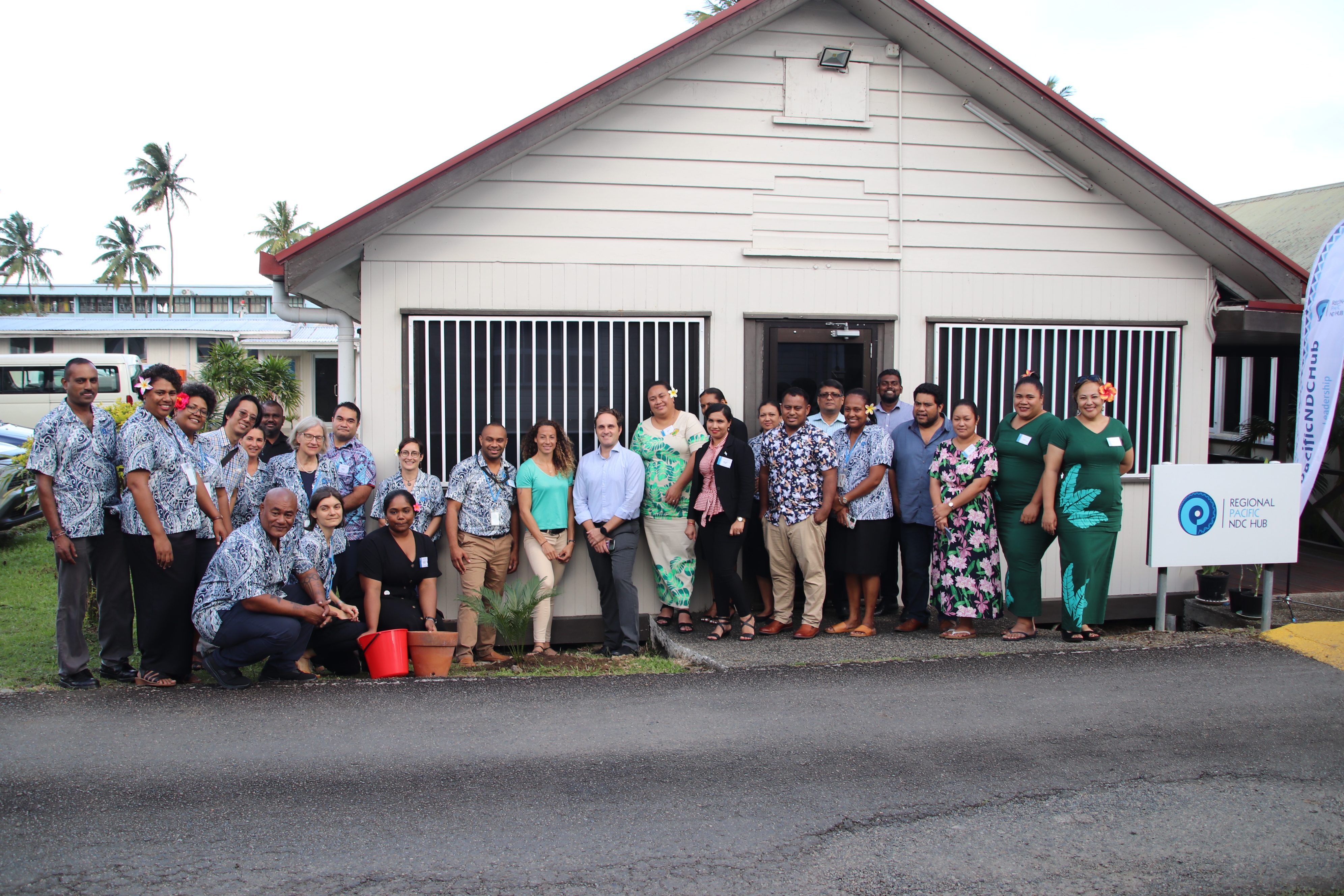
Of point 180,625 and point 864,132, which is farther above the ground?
point 864,132

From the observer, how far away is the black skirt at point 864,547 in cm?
665

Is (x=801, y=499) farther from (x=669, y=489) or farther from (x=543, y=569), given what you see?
(x=543, y=569)

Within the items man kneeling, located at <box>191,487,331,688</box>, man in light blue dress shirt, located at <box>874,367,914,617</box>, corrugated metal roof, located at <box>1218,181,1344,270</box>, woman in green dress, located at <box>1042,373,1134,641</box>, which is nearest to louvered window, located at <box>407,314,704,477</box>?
man in light blue dress shirt, located at <box>874,367,914,617</box>

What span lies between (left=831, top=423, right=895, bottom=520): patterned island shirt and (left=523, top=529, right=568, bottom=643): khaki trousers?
6.90 feet

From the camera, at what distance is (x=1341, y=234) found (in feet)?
23.9

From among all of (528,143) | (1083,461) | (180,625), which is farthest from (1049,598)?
(180,625)

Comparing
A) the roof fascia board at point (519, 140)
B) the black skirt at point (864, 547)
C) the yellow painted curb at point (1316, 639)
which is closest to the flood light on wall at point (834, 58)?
the roof fascia board at point (519, 140)

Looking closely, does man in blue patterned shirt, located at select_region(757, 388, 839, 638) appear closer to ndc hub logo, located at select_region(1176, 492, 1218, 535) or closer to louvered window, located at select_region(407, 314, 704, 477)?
louvered window, located at select_region(407, 314, 704, 477)

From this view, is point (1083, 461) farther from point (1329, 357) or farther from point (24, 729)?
point (24, 729)

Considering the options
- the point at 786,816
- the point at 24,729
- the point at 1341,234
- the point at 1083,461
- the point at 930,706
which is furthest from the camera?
the point at 1341,234

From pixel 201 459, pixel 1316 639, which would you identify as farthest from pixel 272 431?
pixel 1316 639

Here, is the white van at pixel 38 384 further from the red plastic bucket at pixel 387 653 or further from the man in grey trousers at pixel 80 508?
the red plastic bucket at pixel 387 653

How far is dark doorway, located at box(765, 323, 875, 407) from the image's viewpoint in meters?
7.41

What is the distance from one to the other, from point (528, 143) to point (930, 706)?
4665mm
